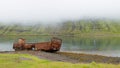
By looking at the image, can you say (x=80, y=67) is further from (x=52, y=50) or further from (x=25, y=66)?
(x=52, y=50)

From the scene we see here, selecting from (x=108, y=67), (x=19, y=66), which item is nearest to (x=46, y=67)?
(x=19, y=66)

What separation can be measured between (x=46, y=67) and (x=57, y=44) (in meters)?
49.1

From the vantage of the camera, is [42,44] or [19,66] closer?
[19,66]

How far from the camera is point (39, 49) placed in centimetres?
8356

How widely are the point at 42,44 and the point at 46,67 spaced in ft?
157

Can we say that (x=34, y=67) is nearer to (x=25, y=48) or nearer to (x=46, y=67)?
(x=46, y=67)

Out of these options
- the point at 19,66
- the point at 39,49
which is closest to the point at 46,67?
the point at 19,66

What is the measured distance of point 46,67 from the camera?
3644cm

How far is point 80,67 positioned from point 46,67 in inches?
170

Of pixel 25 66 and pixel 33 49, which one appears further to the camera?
pixel 33 49

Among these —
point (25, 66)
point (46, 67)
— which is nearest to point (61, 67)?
point (46, 67)

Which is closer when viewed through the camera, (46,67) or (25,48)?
(46,67)

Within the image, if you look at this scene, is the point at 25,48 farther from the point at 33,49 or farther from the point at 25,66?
the point at 25,66

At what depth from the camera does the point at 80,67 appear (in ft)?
123
